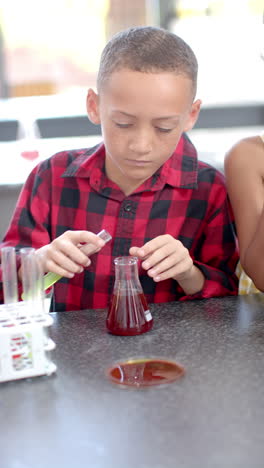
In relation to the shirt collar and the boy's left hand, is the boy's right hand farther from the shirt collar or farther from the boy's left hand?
Answer: the shirt collar

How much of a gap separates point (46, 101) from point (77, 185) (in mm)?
1937

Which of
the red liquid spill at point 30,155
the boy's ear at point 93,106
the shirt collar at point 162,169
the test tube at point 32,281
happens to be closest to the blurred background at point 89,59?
the red liquid spill at point 30,155

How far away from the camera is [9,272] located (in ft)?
3.24

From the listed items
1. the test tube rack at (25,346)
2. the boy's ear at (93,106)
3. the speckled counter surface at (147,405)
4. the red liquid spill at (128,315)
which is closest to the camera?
the speckled counter surface at (147,405)

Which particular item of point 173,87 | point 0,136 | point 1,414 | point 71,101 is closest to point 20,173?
point 0,136

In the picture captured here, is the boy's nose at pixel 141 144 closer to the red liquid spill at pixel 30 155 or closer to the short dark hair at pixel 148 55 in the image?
the short dark hair at pixel 148 55

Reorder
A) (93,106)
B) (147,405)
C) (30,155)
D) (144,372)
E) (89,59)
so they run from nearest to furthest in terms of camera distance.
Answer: (147,405) < (144,372) < (93,106) < (30,155) < (89,59)

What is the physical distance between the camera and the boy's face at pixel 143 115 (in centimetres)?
125

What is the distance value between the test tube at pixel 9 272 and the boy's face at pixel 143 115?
38 cm

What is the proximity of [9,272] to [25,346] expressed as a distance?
4.9 inches

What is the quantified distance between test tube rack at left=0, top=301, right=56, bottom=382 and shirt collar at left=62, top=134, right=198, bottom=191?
62 cm

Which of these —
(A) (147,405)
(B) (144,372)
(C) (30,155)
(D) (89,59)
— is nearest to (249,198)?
(B) (144,372)

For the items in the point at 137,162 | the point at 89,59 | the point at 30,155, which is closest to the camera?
the point at 137,162

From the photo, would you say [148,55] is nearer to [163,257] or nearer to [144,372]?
[163,257]
